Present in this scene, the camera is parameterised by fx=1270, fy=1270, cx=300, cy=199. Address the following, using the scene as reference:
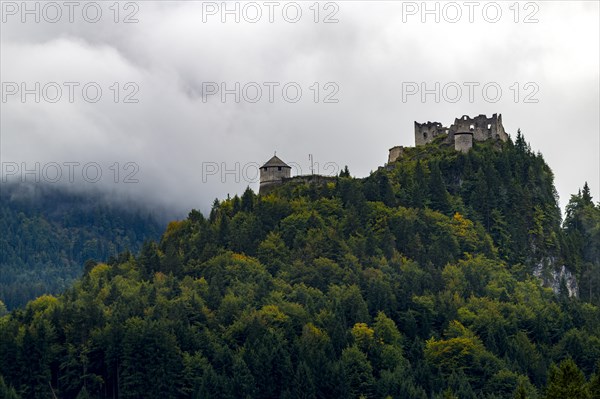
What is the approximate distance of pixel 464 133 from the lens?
152 metres

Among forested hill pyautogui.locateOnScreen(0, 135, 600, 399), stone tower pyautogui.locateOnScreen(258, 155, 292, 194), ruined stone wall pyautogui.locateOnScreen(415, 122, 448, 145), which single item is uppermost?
ruined stone wall pyautogui.locateOnScreen(415, 122, 448, 145)

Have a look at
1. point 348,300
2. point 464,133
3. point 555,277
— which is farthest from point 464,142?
point 348,300

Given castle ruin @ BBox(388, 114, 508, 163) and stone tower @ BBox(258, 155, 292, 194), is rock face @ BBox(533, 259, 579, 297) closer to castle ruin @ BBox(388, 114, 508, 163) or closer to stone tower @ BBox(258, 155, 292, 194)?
castle ruin @ BBox(388, 114, 508, 163)

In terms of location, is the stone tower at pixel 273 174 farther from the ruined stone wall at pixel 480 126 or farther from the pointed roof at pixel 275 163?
the ruined stone wall at pixel 480 126

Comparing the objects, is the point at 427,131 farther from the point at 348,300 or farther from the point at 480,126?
the point at 348,300

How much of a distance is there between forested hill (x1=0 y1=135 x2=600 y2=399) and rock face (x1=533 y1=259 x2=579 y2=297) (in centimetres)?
46

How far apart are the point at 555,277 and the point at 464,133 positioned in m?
21.0

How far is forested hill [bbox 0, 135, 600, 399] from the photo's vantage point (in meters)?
111

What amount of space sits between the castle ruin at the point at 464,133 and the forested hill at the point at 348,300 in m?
1.55

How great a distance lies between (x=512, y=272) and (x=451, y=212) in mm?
10287

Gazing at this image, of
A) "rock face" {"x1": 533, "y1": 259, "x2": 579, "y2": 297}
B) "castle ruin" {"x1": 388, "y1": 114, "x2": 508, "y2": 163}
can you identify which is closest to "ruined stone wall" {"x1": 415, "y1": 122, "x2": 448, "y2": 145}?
"castle ruin" {"x1": 388, "y1": 114, "x2": 508, "y2": 163}

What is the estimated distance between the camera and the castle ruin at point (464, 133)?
152250 millimetres

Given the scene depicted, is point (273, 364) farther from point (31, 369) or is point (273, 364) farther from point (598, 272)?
point (598, 272)

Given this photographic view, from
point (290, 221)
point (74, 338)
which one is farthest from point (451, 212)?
point (74, 338)
